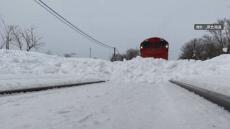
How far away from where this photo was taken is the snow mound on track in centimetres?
2422

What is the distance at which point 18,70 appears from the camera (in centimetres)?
2167

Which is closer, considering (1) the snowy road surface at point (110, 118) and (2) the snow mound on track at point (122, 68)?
(1) the snowy road surface at point (110, 118)

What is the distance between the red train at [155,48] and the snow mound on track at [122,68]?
12.0 ft

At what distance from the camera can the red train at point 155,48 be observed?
1281 inches

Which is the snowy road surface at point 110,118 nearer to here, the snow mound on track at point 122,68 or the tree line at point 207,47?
the snow mound on track at point 122,68

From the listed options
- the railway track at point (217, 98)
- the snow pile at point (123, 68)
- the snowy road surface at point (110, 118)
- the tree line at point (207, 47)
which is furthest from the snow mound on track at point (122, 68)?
the tree line at point (207, 47)

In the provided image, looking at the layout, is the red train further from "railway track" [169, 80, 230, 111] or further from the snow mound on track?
"railway track" [169, 80, 230, 111]

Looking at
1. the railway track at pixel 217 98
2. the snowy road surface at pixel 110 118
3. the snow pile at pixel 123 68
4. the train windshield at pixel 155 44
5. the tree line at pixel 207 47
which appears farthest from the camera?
the tree line at pixel 207 47

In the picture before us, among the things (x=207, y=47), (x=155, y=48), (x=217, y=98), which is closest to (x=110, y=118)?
(x=217, y=98)

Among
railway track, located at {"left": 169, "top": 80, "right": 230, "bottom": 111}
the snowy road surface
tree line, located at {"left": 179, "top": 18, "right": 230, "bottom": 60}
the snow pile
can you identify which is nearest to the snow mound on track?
the snow pile

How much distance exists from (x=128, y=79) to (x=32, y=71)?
681 centimetres

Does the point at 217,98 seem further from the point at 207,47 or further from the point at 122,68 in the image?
the point at 207,47

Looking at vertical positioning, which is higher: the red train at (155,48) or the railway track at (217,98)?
the red train at (155,48)

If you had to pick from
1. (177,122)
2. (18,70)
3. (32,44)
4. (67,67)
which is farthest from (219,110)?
(32,44)
